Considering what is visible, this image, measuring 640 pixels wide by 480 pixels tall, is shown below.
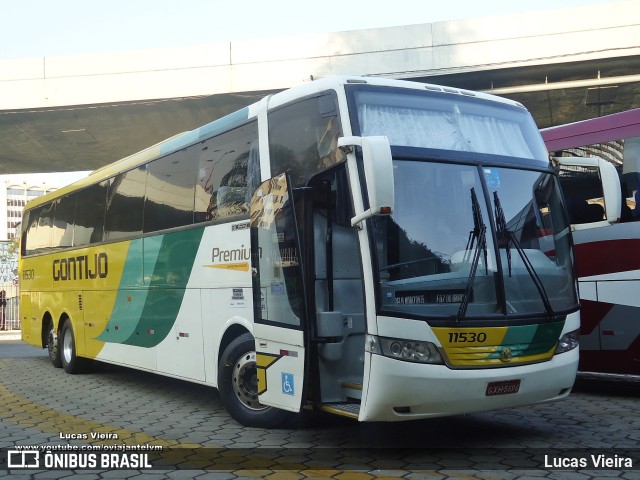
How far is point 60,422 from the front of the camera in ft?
26.3

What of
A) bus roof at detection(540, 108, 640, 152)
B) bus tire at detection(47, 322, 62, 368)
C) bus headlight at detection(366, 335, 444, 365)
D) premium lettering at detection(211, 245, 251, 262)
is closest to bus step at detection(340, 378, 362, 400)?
bus headlight at detection(366, 335, 444, 365)

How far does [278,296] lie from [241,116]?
7.38 ft

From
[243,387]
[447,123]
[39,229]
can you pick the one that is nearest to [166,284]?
[243,387]

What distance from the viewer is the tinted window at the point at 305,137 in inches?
255

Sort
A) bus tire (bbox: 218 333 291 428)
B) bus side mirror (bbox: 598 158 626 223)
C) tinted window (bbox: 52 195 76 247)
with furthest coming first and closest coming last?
tinted window (bbox: 52 195 76 247), bus tire (bbox: 218 333 291 428), bus side mirror (bbox: 598 158 626 223)

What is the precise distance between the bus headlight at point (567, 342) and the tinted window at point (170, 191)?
437 cm

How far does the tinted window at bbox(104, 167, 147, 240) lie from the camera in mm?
10359

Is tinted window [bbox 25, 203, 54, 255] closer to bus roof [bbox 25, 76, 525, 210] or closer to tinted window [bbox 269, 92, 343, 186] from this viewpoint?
bus roof [bbox 25, 76, 525, 210]

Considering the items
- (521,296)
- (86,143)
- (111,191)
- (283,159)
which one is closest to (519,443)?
(521,296)

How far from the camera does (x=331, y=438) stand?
707 cm

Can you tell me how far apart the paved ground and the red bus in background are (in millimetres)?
613

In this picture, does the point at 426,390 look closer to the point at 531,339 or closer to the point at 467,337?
the point at 467,337

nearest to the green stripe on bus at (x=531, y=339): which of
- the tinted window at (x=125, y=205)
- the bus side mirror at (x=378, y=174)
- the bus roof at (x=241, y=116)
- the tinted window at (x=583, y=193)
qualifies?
the bus side mirror at (x=378, y=174)

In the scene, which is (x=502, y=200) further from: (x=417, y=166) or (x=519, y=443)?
(x=519, y=443)
